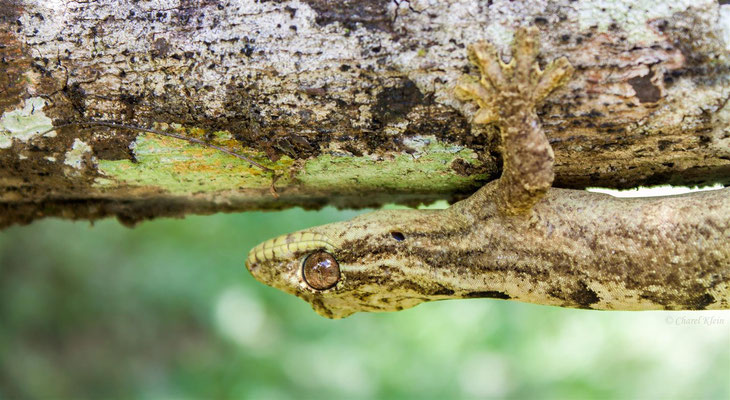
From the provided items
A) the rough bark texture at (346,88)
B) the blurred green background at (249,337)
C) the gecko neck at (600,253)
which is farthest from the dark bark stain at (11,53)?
the blurred green background at (249,337)

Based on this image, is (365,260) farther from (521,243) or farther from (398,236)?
(521,243)

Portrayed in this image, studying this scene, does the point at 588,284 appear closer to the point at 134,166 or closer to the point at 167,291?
the point at 134,166

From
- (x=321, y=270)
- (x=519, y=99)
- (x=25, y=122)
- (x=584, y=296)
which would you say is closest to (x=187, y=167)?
(x=25, y=122)

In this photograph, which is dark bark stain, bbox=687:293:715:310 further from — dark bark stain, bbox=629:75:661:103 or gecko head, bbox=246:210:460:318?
gecko head, bbox=246:210:460:318

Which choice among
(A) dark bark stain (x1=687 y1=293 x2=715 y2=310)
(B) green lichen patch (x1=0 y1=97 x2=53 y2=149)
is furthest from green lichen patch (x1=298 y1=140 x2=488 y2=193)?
(B) green lichen patch (x1=0 y1=97 x2=53 y2=149)

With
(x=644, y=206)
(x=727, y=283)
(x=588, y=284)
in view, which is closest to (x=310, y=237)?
(x=588, y=284)
